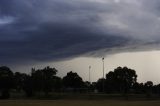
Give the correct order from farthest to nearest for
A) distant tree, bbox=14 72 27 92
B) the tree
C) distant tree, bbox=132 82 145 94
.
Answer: distant tree, bbox=132 82 145 94, the tree, distant tree, bbox=14 72 27 92

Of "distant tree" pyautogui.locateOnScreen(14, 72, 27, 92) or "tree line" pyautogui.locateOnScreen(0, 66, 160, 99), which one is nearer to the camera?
"tree line" pyautogui.locateOnScreen(0, 66, 160, 99)

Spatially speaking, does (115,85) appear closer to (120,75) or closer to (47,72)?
(120,75)

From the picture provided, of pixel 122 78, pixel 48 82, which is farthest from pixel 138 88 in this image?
pixel 48 82

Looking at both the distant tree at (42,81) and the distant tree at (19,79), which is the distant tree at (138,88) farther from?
the distant tree at (42,81)

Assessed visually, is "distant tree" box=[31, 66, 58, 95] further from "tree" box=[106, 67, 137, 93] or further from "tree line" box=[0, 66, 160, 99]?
"tree" box=[106, 67, 137, 93]

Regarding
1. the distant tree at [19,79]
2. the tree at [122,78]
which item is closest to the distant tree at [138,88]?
the tree at [122,78]

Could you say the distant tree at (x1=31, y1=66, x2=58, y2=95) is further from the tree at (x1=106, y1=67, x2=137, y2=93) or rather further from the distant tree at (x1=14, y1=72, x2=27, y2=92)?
the tree at (x1=106, y1=67, x2=137, y2=93)

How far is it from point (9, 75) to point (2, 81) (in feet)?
38.4

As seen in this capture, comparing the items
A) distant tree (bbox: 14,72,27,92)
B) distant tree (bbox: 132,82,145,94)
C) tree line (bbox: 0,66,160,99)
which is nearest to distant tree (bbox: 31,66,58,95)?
tree line (bbox: 0,66,160,99)


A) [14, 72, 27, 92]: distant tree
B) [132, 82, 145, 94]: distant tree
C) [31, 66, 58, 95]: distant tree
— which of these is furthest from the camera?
[132, 82, 145, 94]: distant tree

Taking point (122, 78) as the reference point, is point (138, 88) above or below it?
below

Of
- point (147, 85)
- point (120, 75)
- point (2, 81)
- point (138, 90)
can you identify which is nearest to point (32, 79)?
point (2, 81)

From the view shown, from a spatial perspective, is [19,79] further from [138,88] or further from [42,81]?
[138,88]

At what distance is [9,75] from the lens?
135 m
